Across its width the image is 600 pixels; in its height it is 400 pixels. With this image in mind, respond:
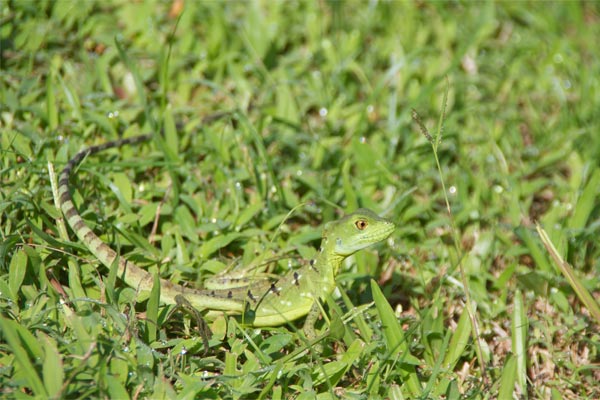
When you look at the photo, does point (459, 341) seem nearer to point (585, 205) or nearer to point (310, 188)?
point (585, 205)

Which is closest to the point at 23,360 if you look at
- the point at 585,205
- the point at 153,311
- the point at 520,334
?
the point at 153,311

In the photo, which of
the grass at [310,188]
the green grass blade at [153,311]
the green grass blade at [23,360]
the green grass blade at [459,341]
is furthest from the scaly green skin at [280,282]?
the green grass blade at [23,360]

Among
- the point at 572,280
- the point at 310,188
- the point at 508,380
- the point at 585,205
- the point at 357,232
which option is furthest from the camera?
the point at 310,188

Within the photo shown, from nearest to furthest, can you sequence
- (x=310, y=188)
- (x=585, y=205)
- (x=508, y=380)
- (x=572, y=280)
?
(x=508, y=380), (x=572, y=280), (x=585, y=205), (x=310, y=188)

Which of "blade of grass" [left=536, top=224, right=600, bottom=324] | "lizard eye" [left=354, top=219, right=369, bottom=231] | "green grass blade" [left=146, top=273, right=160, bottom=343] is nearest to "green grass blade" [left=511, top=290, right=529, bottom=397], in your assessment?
"blade of grass" [left=536, top=224, right=600, bottom=324]

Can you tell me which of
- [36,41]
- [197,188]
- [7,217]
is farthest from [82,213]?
[36,41]

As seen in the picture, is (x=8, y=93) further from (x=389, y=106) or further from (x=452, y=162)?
(x=452, y=162)

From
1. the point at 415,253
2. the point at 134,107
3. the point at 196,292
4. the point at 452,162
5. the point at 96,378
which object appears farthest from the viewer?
the point at 452,162
